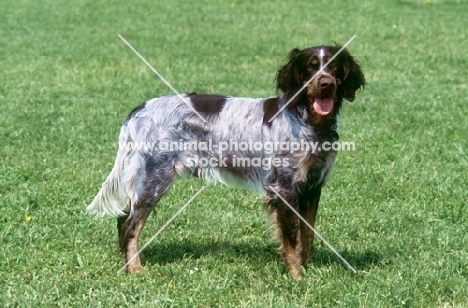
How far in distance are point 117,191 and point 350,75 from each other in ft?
6.36

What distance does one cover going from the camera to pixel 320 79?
5105 mm

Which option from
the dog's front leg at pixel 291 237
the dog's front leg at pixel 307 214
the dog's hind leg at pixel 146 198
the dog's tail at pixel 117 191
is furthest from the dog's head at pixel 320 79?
the dog's tail at pixel 117 191

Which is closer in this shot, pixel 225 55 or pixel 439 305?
pixel 439 305

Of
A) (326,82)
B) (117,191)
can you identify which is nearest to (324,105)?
(326,82)

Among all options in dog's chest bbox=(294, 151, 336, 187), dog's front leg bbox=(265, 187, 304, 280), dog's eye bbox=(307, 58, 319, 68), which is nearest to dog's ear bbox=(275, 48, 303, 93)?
dog's eye bbox=(307, 58, 319, 68)

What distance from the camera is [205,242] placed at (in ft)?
20.1

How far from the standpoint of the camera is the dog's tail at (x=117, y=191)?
18.7 ft

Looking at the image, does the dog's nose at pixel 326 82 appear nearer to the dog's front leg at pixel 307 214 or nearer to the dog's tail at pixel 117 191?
the dog's front leg at pixel 307 214

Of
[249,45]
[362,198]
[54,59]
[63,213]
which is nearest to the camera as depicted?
[63,213]

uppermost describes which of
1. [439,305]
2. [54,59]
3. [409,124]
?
[439,305]

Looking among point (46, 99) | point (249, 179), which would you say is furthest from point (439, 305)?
point (46, 99)

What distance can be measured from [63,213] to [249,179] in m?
1.85

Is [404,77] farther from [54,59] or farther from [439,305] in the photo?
[439,305]

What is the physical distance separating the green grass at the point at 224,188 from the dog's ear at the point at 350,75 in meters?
1.24
